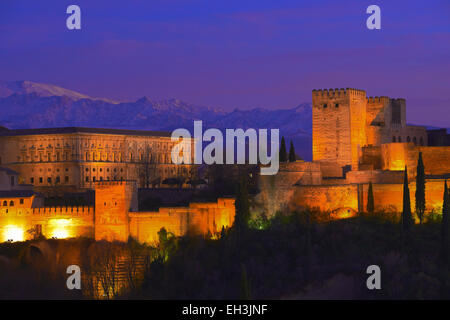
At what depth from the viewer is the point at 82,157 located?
94750 millimetres

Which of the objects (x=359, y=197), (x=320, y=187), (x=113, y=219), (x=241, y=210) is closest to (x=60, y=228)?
(x=113, y=219)

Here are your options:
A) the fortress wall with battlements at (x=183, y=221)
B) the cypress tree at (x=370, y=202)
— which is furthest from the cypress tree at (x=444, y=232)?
the fortress wall with battlements at (x=183, y=221)

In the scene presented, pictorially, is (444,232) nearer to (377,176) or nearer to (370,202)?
(370,202)

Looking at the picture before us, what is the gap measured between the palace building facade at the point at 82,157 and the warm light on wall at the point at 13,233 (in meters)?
30.9

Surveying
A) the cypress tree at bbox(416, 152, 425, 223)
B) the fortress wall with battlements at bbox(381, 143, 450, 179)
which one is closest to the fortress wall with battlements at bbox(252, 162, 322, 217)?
the fortress wall with battlements at bbox(381, 143, 450, 179)

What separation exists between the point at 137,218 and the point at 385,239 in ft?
48.7

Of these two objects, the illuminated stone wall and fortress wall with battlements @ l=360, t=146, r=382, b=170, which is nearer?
the illuminated stone wall

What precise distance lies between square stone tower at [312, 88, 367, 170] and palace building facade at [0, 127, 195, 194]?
29451 mm

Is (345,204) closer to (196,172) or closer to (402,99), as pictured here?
(402,99)

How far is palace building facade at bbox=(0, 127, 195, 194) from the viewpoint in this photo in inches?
3666

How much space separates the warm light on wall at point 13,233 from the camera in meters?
59.5

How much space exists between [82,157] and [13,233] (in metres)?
35.5

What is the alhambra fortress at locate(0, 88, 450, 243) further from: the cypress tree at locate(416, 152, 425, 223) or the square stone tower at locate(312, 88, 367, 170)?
the cypress tree at locate(416, 152, 425, 223)

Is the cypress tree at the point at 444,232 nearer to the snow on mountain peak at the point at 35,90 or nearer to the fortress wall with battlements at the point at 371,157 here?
the fortress wall with battlements at the point at 371,157
